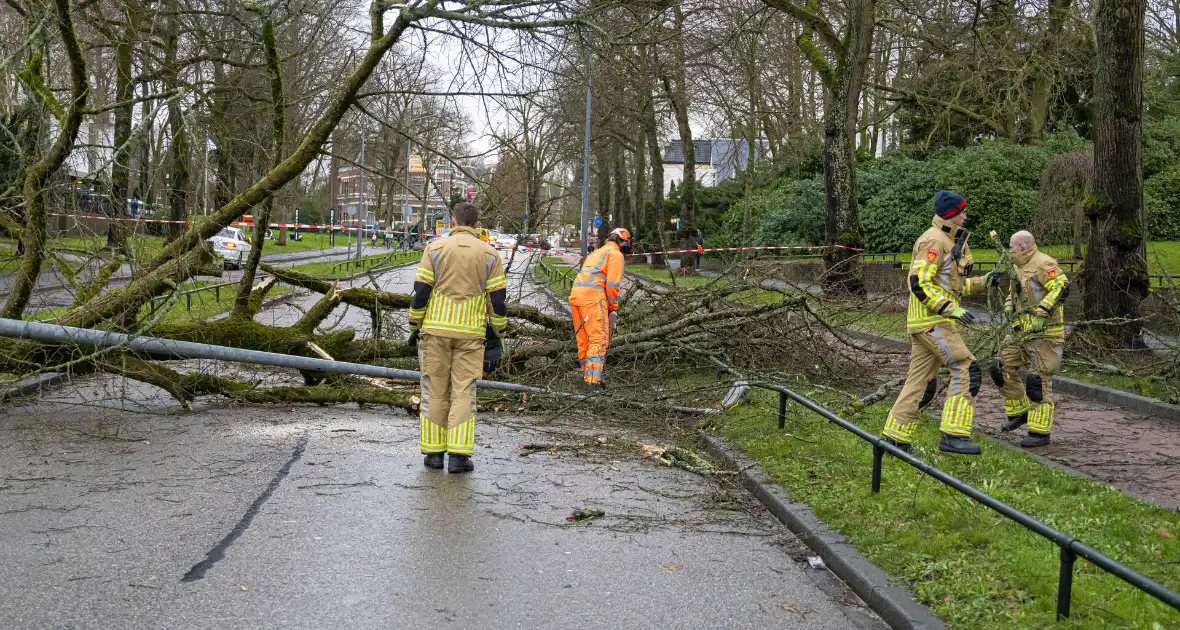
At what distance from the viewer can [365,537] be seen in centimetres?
564

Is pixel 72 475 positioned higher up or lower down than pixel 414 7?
lower down

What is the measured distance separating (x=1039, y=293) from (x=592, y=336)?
4029mm

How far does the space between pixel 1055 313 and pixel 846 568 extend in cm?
447

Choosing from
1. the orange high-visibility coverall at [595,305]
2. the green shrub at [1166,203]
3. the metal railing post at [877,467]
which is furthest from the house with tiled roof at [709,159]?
the metal railing post at [877,467]

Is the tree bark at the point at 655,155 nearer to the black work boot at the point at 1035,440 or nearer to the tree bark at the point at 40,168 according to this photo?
the tree bark at the point at 40,168

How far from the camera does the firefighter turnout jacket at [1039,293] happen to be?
343 inches

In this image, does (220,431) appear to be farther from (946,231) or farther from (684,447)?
(946,231)

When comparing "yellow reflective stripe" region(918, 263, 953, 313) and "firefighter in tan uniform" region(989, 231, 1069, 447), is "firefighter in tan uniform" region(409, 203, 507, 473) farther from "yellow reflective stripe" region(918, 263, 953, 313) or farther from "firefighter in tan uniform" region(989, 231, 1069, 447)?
"firefighter in tan uniform" region(989, 231, 1069, 447)

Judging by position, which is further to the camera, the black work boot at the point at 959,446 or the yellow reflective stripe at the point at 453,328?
the black work boot at the point at 959,446

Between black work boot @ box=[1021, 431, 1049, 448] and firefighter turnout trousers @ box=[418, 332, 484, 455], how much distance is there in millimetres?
4313

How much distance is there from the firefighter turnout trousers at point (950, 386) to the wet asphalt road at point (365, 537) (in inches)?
54.0

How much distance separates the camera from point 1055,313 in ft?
28.9

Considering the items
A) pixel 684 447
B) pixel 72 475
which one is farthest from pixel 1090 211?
pixel 72 475

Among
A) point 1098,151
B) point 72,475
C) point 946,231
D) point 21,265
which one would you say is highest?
point 1098,151
